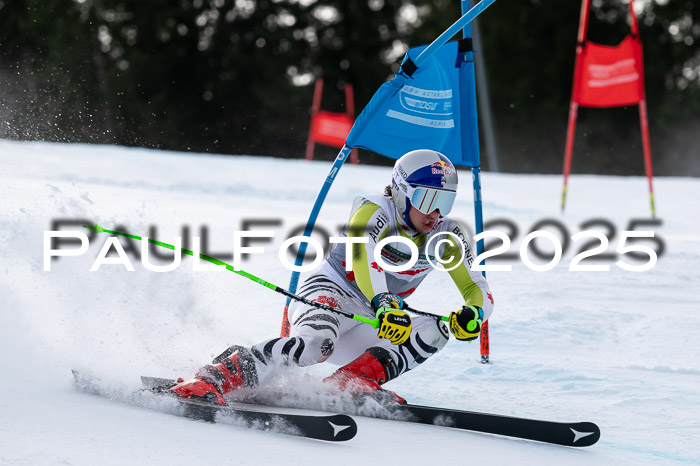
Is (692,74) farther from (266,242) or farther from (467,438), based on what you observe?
(467,438)

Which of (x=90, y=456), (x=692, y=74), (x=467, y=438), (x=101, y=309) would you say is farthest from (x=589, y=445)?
(x=692, y=74)

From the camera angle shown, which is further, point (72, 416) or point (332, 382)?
point (332, 382)

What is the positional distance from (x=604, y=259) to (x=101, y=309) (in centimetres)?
498

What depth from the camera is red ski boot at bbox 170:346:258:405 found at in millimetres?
3299

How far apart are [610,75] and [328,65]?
51.0 feet

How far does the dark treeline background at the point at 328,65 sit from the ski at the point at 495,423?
19.8 meters

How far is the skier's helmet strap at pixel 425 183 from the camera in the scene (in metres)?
3.71

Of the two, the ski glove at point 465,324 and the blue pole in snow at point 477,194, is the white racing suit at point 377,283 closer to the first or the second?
the ski glove at point 465,324

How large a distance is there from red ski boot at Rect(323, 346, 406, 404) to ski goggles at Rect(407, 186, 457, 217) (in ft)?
2.18

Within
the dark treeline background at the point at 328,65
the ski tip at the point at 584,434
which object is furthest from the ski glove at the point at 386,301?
the dark treeline background at the point at 328,65

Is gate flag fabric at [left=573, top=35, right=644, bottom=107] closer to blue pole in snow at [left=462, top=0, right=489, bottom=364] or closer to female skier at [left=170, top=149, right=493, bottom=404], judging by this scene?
blue pole in snow at [left=462, top=0, right=489, bottom=364]

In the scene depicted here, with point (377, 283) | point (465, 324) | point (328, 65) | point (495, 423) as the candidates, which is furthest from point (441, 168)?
point (328, 65)

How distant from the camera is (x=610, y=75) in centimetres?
1045

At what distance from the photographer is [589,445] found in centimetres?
331
